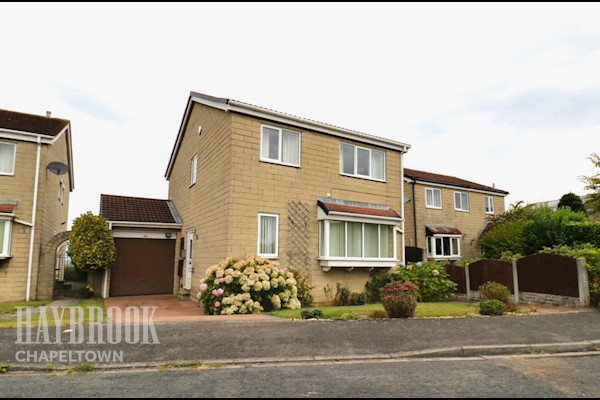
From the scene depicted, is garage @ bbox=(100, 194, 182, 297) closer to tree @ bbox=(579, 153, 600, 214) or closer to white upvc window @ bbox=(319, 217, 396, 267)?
white upvc window @ bbox=(319, 217, 396, 267)

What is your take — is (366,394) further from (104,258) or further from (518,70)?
(104,258)

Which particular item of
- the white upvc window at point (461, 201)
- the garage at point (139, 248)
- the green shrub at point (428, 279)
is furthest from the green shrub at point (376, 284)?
the white upvc window at point (461, 201)

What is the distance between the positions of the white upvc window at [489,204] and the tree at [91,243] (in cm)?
2521

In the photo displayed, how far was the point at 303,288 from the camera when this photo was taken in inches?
489

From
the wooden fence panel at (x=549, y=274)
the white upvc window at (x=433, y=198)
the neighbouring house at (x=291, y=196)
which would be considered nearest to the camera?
the wooden fence panel at (x=549, y=274)

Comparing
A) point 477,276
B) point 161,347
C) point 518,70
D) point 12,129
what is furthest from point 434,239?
point 12,129

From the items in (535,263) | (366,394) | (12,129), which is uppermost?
(12,129)

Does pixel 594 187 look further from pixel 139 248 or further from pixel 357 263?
pixel 139 248

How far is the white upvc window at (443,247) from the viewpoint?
961 inches

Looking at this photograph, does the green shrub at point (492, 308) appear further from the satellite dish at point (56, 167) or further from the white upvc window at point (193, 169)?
the satellite dish at point (56, 167)

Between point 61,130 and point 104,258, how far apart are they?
6.09 meters

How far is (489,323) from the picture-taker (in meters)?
8.67

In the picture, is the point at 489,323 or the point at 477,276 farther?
the point at 477,276

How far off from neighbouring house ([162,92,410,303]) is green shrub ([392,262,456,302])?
0.74m
